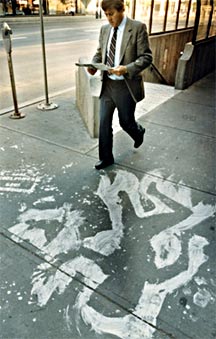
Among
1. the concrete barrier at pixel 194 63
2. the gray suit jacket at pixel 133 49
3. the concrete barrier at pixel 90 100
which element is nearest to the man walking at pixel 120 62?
the gray suit jacket at pixel 133 49

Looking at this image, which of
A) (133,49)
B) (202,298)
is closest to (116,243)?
(202,298)

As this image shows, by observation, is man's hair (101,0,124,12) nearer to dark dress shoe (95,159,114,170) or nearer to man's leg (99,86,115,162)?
man's leg (99,86,115,162)

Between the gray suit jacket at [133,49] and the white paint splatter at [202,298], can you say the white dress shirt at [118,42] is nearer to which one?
the gray suit jacket at [133,49]

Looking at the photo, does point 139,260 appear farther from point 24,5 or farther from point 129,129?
point 24,5

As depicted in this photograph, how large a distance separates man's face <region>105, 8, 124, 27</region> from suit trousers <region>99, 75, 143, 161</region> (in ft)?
1.86

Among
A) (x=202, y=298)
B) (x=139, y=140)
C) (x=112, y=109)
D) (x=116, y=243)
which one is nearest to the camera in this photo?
(x=202, y=298)

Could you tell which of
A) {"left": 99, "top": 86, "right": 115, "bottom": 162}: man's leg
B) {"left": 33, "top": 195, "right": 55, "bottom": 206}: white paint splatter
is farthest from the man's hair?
{"left": 33, "top": 195, "right": 55, "bottom": 206}: white paint splatter

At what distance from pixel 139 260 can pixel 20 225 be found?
3.71 ft

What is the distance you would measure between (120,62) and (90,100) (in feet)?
4.11

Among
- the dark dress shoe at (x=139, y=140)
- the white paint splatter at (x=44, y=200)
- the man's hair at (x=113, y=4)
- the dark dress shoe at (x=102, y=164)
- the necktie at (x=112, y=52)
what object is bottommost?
the white paint splatter at (x=44, y=200)

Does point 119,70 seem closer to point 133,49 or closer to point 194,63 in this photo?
point 133,49

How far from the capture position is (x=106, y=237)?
272 centimetres

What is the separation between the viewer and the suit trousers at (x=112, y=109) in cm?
341

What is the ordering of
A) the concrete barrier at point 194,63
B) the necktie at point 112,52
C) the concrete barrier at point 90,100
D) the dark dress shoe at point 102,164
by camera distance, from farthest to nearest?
the concrete barrier at point 194,63 → the concrete barrier at point 90,100 → the dark dress shoe at point 102,164 → the necktie at point 112,52
